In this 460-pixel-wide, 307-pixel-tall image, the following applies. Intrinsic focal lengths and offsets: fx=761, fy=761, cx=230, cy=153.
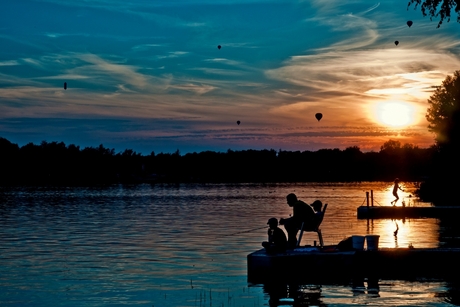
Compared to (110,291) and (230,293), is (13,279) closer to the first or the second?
(110,291)

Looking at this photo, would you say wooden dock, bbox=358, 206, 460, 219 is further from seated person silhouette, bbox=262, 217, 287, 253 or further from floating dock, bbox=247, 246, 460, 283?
seated person silhouette, bbox=262, 217, 287, 253

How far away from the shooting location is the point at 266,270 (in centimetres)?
2409

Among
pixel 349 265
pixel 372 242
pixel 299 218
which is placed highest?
pixel 299 218

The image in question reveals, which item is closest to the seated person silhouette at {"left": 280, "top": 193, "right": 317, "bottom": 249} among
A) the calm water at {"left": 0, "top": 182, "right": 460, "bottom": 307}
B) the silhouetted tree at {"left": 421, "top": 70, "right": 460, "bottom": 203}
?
the calm water at {"left": 0, "top": 182, "right": 460, "bottom": 307}

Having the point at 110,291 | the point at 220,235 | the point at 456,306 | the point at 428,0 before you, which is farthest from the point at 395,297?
the point at 220,235

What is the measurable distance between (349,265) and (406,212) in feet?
127

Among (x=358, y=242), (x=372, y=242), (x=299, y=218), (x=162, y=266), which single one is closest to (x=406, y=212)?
(x=162, y=266)

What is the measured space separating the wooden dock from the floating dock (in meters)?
34.5

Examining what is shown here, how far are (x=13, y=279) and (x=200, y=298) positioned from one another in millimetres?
8448

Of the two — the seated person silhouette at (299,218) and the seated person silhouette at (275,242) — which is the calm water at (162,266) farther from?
the seated person silhouette at (299,218)

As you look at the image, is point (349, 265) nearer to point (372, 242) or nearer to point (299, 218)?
point (372, 242)

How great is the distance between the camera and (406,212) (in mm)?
61812

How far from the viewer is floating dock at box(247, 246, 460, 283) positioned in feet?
78.7

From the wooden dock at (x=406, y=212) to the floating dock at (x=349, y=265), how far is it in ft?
113
